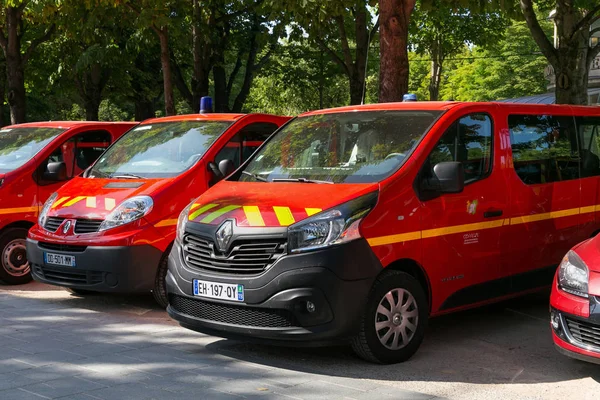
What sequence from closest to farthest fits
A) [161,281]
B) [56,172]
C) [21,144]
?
[161,281]
[56,172]
[21,144]

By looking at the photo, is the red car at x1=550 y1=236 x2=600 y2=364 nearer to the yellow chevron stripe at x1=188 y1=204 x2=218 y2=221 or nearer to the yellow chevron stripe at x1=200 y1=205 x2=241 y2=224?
the yellow chevron stripe at x1=200 y1=205 x2=241 y2=224

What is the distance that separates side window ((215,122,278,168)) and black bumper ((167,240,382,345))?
117 inches

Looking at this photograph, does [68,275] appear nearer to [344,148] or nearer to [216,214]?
[216,214]

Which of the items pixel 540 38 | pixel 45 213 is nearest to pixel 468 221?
pixel 45 213

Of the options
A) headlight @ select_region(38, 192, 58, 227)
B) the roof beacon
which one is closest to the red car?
headlight @ select_region(38, 192, 58, 227)

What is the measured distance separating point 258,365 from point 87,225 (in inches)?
107

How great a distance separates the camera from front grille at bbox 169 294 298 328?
5.96 meters

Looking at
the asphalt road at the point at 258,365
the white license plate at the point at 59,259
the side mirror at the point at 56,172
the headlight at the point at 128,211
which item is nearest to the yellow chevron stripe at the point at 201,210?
the asphalt road at the point at 258,365

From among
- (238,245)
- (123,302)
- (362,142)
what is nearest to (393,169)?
(362,142)

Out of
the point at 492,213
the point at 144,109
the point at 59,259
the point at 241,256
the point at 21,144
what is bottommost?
the point at 59,259

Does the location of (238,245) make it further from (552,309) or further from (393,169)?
(552,309)

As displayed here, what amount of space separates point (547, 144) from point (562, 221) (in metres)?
0.69

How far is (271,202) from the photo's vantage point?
633cm

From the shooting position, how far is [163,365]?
6.16m
